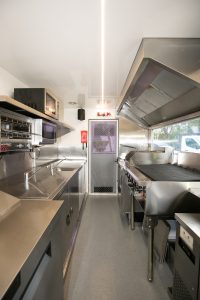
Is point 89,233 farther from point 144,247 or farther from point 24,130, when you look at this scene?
point 24,130

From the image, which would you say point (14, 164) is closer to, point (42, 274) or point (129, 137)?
point (42, 274)

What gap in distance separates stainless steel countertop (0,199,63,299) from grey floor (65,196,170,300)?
3.07 ft

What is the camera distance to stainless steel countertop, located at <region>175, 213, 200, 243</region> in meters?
1.14

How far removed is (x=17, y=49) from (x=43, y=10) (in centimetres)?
67

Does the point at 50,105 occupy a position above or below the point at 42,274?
above

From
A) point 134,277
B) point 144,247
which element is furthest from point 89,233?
point 134,277

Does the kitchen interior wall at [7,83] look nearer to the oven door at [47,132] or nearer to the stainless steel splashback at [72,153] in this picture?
the oven door at [47,132]

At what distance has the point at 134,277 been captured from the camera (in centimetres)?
187

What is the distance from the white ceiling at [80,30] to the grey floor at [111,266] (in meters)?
2.18

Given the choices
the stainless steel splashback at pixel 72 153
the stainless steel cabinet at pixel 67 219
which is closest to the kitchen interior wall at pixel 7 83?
the stainless steel cabinet at pixel 67 219

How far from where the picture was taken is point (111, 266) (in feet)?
6.66

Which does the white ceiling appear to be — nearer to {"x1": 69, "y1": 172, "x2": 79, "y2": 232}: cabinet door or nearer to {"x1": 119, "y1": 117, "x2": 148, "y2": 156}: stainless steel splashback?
{"x1": 69, "y1": 172, "x2": 79, "y2": 232}: cabinet door

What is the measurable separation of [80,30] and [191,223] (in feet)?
5.26

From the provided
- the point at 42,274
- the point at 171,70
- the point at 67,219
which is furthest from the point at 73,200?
the point at 171,70
